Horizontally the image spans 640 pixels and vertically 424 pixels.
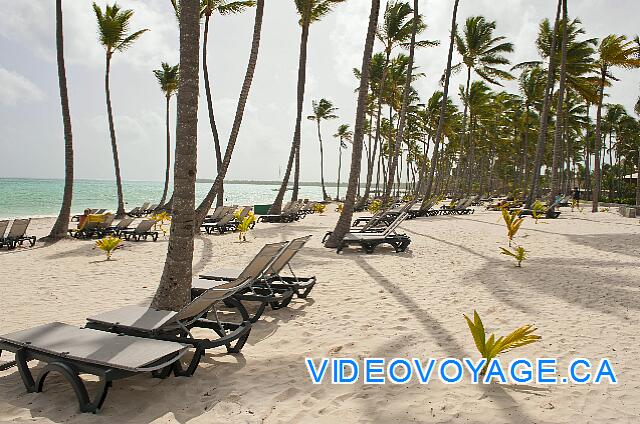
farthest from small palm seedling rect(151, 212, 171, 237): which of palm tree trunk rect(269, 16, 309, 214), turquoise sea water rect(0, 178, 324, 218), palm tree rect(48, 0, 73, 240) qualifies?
turquoise sea water rect(0, 178, 324, 218)

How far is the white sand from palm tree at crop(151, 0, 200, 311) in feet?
3.44

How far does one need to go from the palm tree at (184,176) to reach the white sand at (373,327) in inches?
41.3

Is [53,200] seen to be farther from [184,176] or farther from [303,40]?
[184,176]

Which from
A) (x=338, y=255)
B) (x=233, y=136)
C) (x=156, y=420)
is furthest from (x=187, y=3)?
(x=233, y=136)

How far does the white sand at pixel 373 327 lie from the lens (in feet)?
10.4

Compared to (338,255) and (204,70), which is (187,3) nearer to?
(338,255)

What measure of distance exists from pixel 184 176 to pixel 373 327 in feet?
8.92

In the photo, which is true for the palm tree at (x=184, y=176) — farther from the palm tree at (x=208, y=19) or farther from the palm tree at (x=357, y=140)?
the palm tree at (x=208, y=19)

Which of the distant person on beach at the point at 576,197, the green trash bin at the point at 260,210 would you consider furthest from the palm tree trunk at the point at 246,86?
the distant person on beach at the point at 576,197

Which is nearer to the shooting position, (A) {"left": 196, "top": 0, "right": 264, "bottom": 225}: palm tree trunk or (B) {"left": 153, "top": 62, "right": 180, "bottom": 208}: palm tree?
(A) {"left": 196, "top": 0, "right": 264, "bottom": 225}: palm tree trunk

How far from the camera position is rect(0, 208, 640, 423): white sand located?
3162 millimetres

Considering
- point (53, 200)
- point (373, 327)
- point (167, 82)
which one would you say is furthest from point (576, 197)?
point (53, 200)

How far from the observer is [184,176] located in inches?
192

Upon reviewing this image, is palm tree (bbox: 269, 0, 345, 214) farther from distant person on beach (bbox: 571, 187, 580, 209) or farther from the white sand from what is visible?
distant person on beach (bbox: 571, 187, 580, 209)
